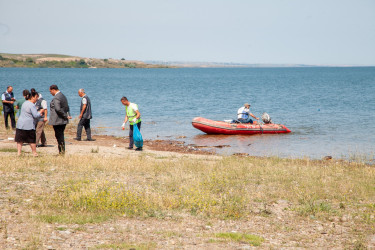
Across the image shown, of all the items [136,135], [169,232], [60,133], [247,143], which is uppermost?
[60,133]

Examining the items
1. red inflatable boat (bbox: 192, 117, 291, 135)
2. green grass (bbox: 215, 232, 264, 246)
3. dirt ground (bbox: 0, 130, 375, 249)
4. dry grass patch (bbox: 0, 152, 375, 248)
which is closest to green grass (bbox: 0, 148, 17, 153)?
dry grass patch (bbox: 0, 152, 375, 248)

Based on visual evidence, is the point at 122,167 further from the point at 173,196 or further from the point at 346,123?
the point at 346,123

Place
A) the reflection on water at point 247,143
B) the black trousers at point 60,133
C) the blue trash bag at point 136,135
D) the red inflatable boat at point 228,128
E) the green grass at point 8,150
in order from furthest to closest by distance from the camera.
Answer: the red inflatable boat at point 228,128 → the reflection on water at point 247,143 → the blue trash bag at point 136,135 → the green grass at point 8,150 → the black trousers at point 60,133

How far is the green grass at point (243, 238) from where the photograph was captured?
667 centimetres

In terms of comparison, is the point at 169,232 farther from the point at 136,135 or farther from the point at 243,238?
the point at 136,135

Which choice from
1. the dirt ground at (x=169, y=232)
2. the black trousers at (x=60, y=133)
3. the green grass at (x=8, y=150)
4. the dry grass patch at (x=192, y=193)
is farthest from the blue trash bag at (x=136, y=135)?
the dirt ground at (x=169, y=232)

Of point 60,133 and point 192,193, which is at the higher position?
point 60,133

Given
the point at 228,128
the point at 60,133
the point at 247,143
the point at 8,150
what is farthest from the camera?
the point at 228,128

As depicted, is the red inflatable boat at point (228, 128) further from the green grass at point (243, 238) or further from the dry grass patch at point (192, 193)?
the green grass at point (243, 238)

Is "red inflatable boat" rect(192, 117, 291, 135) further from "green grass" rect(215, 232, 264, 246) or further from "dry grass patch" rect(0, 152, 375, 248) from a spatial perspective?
"green grass" rect(215, 232, 264, 246)

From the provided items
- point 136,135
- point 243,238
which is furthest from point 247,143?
point 243,238

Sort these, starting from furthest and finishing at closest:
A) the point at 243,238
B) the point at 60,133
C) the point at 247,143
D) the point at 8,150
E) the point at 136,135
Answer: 1. the point at 247,143
2. the point at 136,135
3. the point at 8,150
4. the point at 60,133
5. the point at 243,238

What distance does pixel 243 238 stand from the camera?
269 inches

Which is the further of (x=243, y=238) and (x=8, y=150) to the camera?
(x=8, y=150)
